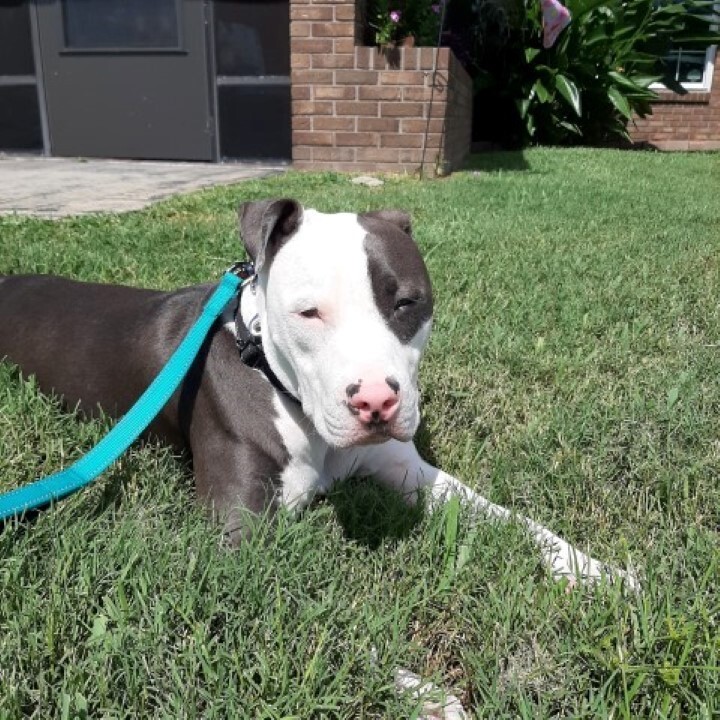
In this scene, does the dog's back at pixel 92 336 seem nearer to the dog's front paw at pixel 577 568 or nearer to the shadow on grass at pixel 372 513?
the shadow on grass at pixel 372 513

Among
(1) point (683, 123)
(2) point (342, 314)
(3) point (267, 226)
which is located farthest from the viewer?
(1) point (683, 123)

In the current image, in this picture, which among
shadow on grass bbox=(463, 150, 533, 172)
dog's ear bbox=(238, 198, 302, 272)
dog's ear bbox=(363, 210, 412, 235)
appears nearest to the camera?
dog's ear bbox=(238, 198, 302, 272)

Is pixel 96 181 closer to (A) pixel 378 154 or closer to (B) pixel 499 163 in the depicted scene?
(A) pixel 378 154

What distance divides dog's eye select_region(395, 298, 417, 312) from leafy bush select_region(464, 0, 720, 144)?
1076cm

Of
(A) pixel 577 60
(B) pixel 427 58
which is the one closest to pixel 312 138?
(B) pixel 427 58

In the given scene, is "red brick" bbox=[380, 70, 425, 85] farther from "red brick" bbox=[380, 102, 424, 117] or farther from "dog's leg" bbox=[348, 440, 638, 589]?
"dog's leg" bbox=[348, 440, 638, 589]

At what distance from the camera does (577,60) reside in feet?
39.9

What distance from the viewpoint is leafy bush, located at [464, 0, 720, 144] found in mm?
11719

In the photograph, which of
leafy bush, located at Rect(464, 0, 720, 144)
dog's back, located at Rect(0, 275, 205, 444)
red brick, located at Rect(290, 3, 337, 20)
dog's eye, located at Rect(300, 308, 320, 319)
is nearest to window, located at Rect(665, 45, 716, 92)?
leafy bush, located at Rect(464, 0, 720, 144)

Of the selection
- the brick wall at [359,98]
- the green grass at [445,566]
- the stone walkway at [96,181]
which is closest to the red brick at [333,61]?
the brick wall at [359,98]

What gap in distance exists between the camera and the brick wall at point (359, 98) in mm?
7832

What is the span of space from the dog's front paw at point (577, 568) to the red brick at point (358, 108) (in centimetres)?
679

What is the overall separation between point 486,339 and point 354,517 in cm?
144

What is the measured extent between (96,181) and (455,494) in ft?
20.9
